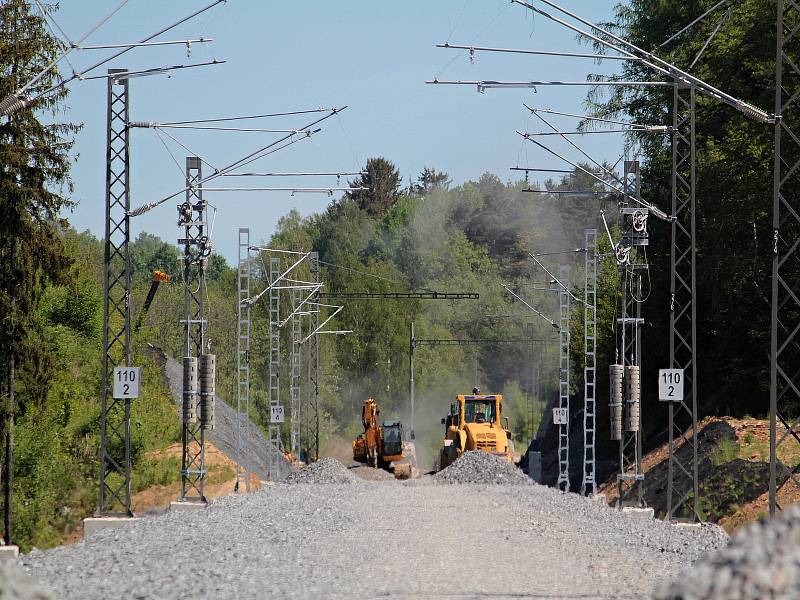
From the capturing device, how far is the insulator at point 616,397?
3300 centimetres

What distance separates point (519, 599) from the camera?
1421cm

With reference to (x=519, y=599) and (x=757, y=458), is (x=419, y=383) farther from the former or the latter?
(x=519, y=599)

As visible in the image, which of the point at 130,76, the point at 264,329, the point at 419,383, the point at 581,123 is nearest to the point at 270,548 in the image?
the point at 130,76

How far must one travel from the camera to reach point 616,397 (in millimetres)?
33812

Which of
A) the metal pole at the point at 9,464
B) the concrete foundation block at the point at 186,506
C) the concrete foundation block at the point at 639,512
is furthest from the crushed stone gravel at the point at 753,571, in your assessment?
the metal pole at the point at 9,464

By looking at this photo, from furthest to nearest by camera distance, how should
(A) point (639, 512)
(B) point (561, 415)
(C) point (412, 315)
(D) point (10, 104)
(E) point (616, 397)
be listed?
(C) point (412, 315)
(B) point (561, 415)
(E) point (616, 397)
(A) point (639, 512)
(D) point (10, 104)

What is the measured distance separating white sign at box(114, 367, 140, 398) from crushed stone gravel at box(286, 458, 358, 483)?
21874 mm

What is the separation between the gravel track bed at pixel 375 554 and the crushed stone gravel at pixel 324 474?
572 inches

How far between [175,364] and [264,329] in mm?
31448

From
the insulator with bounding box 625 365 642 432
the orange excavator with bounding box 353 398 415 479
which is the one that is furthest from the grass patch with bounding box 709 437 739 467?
the orange excavator with bounding box 353 398 415 479

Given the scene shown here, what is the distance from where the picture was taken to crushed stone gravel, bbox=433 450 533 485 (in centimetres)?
4644

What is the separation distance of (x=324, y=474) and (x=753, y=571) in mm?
39425

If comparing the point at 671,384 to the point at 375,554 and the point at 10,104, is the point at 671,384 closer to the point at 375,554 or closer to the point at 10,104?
the point at 375,554

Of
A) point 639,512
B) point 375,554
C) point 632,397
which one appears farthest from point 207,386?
point 375,554
